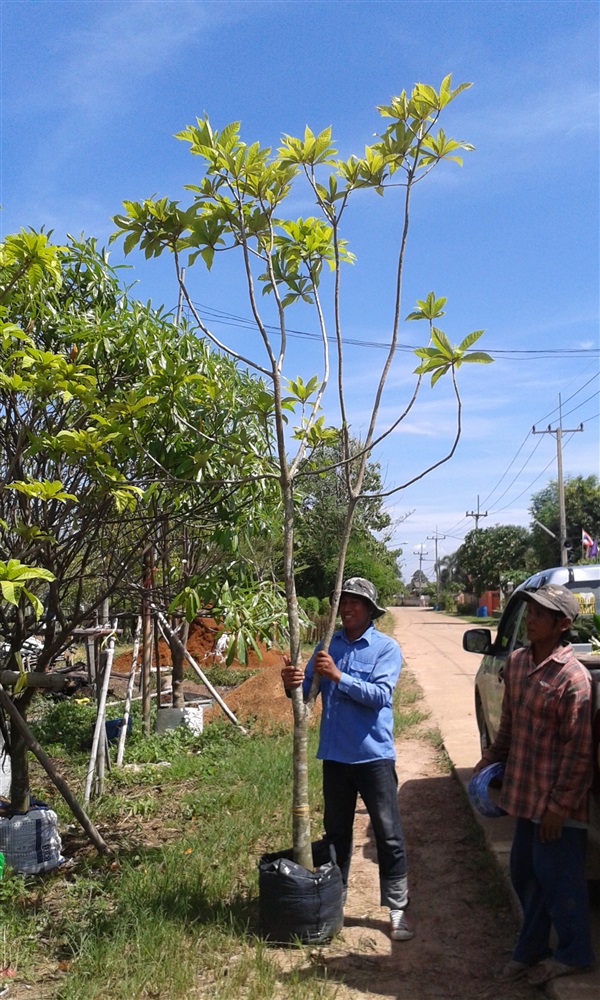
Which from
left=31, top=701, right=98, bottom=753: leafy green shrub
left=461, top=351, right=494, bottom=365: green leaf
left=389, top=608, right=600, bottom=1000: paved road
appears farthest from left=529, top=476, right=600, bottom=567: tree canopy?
left=461, top=351, right=494, bottom=365: green leaf

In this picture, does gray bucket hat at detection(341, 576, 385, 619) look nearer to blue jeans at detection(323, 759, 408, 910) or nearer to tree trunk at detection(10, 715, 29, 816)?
blue jeans at detection(323, 759, 408, 910)

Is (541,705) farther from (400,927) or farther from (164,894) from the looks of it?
(164,894)

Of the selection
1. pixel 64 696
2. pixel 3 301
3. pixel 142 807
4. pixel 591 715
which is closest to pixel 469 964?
pixel 591 715

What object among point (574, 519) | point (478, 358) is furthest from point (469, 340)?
point (574, 519)

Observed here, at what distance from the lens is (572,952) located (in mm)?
3697

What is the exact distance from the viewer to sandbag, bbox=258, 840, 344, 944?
428 centimetres

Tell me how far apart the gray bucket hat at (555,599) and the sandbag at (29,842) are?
368 cm

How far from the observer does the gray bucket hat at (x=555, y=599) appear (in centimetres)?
376

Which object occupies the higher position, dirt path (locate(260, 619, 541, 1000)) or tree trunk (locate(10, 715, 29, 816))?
tree trunk (locate(10, 715, 29, 816))

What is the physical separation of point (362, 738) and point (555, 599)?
53.8 inches

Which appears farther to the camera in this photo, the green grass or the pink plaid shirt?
the green grass

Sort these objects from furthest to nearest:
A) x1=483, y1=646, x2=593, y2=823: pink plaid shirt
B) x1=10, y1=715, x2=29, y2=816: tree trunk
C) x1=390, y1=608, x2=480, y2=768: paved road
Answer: x1=390, y1=608, x2=480, y2=768: paved road → x1=10, y1=715, x2=29, y2=816: tree trunk → x1=483, y1=646, x2=593, y2=823: pink plaid shirt

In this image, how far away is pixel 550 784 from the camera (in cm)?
374

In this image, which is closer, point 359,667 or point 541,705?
point 541,705
